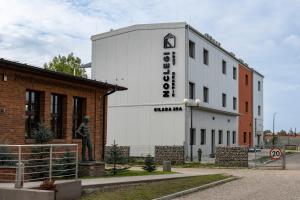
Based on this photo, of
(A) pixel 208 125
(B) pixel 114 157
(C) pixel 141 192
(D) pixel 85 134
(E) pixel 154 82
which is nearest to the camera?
(C) pixel 141 192

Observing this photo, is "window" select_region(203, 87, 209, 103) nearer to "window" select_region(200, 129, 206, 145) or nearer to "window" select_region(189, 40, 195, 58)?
"window" select_region(200, 129, 206, 145)

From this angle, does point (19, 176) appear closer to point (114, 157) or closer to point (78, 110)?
point (114, 157)

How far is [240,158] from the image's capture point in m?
31.4

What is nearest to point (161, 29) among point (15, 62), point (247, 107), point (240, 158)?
point (240, 158)

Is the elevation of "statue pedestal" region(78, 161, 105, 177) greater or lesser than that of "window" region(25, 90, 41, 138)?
lesser

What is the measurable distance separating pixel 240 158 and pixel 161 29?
11871 mm

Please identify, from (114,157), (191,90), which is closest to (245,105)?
(191,90)

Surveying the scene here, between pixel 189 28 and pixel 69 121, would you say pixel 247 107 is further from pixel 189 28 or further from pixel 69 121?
pixel 69 121

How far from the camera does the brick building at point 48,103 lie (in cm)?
1828

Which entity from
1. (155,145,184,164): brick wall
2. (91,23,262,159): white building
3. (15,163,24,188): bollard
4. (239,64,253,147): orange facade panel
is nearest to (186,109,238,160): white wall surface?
(91,23,262,159): white building

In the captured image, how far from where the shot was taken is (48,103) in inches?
811

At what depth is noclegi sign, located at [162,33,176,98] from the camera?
3716 cm

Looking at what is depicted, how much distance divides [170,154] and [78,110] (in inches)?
453

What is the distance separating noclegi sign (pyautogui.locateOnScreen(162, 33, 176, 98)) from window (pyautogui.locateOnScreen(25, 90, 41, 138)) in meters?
17.7
